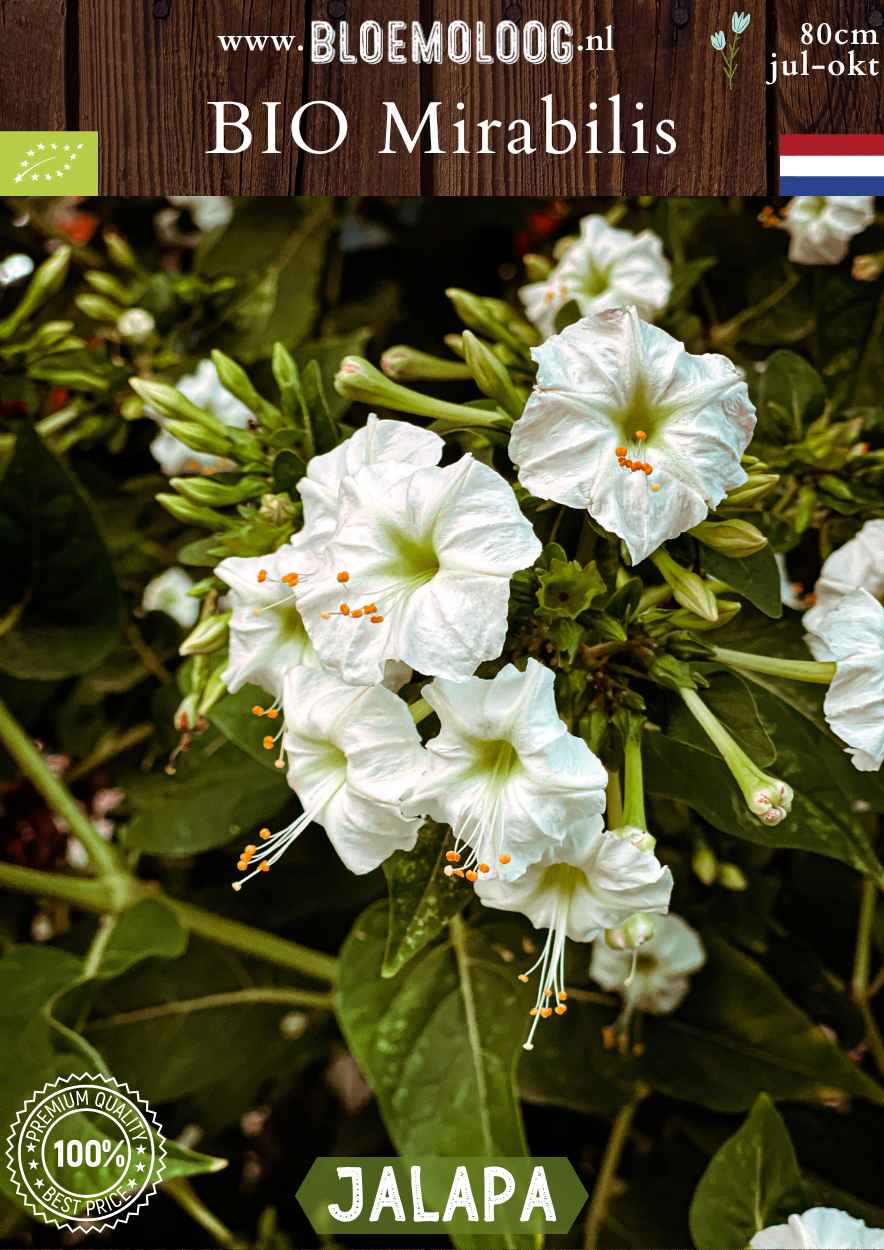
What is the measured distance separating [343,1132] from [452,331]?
76cm

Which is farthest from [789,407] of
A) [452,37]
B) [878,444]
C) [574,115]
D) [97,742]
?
[97,742]

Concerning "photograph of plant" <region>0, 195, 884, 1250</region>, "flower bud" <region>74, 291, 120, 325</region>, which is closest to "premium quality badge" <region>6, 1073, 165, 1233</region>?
"photograph of plant" <region>0, 195, 884, 1250</region>

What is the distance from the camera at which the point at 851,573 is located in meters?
0.76

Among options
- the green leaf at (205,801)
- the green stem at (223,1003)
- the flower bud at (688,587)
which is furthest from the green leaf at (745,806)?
the green stem at (223,1003)

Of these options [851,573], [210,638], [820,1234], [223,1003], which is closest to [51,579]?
[210,638]

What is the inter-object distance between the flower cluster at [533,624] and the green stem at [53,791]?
327 mm

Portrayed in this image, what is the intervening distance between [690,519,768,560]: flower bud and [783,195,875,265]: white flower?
39 cm

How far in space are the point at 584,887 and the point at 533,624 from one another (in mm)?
147

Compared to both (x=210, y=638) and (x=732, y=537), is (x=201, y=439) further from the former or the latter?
(x=732, y=537)

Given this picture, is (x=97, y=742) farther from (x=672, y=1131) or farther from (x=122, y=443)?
(x=672, y=1131)

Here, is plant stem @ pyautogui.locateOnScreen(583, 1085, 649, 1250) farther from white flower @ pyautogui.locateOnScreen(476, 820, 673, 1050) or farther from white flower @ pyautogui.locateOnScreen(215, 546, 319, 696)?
white flower @ pyautogui.locateOnScreen(215, 546, 319, 696)

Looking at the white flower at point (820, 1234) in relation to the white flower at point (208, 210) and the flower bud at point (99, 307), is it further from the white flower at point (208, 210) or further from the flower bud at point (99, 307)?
the white flower at point (208, 210)

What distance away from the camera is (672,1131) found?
101 cm

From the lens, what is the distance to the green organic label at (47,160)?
0.86 metres
